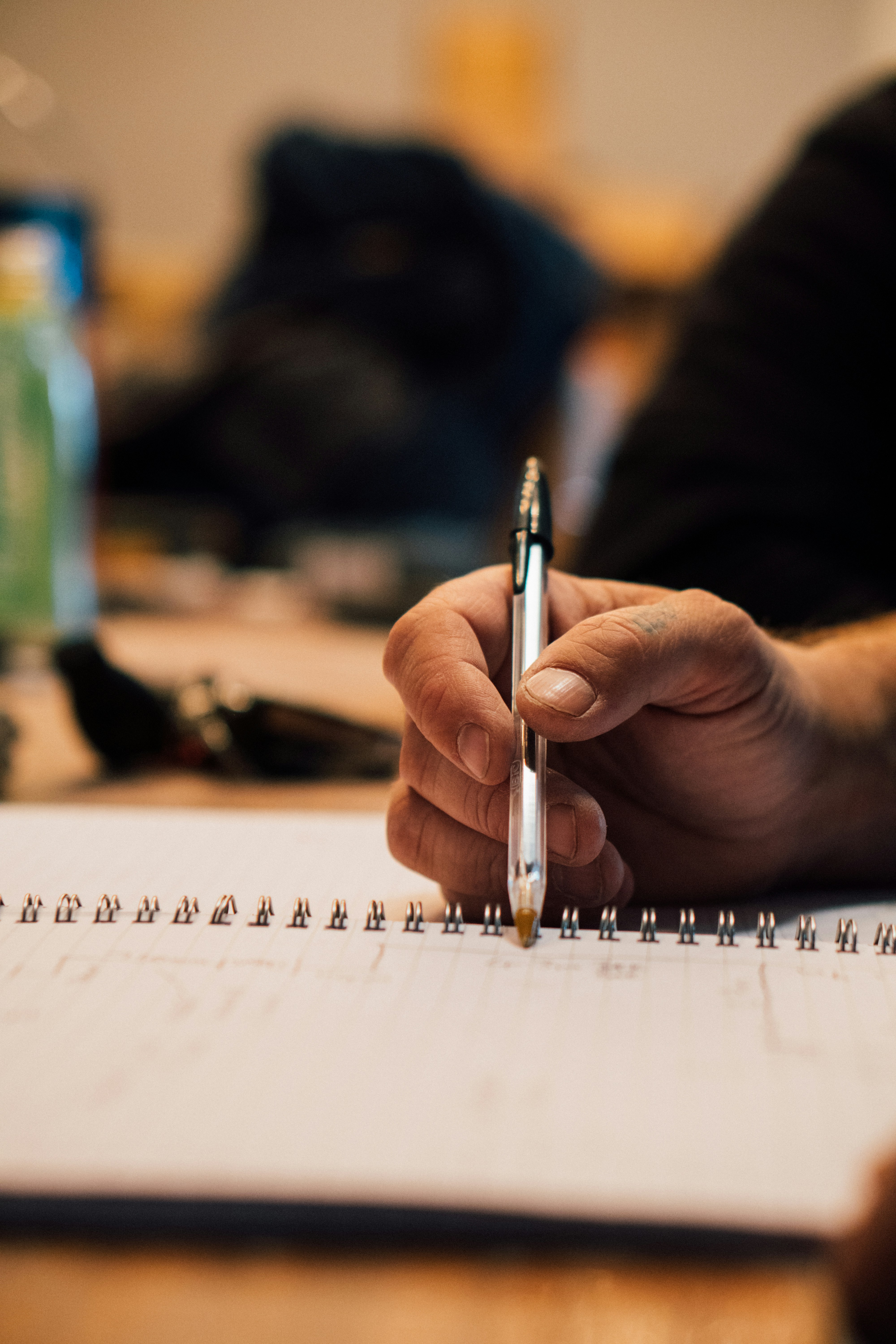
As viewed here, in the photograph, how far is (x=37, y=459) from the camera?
2.30 feet

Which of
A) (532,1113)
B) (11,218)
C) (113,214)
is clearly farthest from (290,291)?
(113,214)

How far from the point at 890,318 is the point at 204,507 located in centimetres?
92

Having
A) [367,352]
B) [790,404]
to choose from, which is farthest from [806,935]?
[367,352]

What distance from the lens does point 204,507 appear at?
140cm

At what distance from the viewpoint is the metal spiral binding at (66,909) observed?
0.32 meters

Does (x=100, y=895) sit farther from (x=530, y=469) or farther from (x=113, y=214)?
(x=113, y=214)

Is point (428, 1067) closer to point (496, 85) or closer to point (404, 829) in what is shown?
point (404, 829)

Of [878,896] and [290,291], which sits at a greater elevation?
[290,291]

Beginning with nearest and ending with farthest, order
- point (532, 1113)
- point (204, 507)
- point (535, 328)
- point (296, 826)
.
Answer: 1. point (532, 1113)
2. point (296, 826)
3. point (204, 507)
4. point (535, 328)

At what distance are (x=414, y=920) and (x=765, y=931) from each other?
103mm

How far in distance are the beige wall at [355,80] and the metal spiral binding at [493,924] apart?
347 centimetres

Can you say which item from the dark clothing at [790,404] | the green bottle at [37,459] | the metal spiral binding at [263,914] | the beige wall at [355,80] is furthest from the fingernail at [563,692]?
the beige wall at [355,80]

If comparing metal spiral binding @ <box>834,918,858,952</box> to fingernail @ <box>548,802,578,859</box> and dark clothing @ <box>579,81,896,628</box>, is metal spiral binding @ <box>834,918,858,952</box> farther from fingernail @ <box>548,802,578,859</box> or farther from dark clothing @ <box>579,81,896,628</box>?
dark clothing @ <box>579,81,896,628</box>

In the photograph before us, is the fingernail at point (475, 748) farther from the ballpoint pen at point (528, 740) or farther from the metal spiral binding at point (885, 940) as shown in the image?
the metal spiral binding at point (885, 940)
